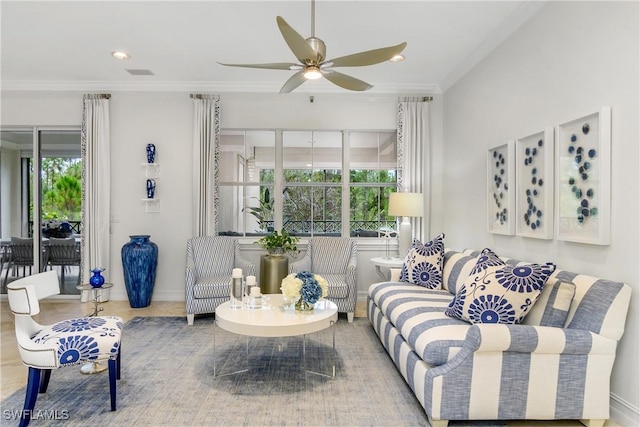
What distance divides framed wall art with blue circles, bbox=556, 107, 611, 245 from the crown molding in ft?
8.82

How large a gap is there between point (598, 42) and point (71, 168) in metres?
5.99

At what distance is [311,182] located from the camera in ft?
17.4

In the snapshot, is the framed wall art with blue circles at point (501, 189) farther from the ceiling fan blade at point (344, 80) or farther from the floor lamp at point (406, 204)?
the ceiling fan blade at point (344, 80)

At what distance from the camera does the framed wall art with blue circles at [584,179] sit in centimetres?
231

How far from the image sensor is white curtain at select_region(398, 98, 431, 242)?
5059mm

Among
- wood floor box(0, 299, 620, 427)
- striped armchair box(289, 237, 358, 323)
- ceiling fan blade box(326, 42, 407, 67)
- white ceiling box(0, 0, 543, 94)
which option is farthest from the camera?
striped armchair box(289, 237, 358, 323)

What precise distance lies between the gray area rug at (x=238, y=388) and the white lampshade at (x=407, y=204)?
160cm

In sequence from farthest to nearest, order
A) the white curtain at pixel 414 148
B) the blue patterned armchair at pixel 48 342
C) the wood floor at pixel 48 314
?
the white curtain at pixel 414 148 → the wood floor at pixel 48 314 → the blue patterned armchair at pixel 48 342

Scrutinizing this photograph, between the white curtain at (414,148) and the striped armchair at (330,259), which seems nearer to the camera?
the striped armchair at (330,259)

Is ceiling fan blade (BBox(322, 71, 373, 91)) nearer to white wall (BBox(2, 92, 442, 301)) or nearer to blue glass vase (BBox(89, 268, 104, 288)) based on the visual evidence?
white wall (BBox(2, 92, 442, 301))

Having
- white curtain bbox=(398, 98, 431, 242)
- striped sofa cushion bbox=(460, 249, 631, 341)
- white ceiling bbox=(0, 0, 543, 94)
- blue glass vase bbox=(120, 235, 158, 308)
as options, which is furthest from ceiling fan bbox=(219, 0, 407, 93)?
blue glass vase bbox=(120, 235, 158, 308)

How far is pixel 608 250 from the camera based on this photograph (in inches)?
91.5

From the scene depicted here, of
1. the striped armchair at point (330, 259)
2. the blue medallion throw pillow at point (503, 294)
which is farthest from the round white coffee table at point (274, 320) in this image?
the striped armchair at point (330, 259)

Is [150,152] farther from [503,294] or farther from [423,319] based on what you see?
[503,294]
